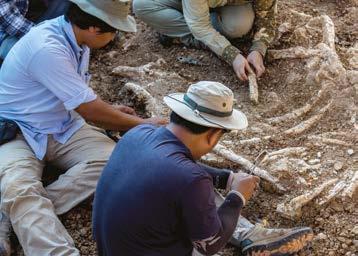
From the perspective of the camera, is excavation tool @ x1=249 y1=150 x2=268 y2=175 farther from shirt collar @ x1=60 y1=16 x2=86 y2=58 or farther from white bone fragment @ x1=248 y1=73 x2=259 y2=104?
shirt collar @ x1=60 y1=16 x2=86 y2=58

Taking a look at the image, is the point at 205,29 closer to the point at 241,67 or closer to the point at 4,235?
the point at 241,67

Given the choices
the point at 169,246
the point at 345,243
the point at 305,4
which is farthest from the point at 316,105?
the point at 169,246

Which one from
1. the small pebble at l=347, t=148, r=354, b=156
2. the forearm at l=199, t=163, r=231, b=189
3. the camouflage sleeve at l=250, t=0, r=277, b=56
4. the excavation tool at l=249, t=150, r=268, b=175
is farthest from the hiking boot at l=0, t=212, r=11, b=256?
the camouflage sleeve at l=250, t=0, r=277, b=56

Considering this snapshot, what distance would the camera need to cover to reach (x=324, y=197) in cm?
321

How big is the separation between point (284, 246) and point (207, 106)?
0.93 meters

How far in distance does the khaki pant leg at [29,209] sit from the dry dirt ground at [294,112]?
0.21 m

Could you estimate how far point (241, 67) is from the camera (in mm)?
3982

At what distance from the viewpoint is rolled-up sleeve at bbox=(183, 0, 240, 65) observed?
4.07 m

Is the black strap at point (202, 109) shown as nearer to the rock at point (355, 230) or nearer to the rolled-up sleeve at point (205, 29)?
the rock at point (355, 230)

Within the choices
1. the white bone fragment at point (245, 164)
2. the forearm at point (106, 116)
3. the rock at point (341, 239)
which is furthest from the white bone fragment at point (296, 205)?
the forearm at point (106, 116)

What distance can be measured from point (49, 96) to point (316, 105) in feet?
5.53

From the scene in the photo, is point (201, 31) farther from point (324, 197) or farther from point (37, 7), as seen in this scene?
point (324, 197)

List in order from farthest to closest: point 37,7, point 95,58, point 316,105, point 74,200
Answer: point 95,58, point 37,7, point 316,105, point 74,200

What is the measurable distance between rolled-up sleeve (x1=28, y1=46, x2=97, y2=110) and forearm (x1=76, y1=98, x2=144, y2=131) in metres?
0.05
